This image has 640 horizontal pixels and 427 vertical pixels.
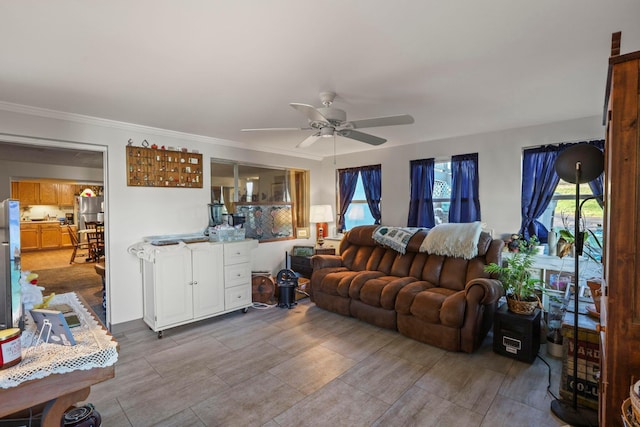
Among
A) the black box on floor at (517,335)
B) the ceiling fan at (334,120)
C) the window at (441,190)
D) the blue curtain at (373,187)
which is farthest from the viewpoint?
the blue curtain at (373,187)

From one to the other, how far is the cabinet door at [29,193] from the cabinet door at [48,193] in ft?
0.30

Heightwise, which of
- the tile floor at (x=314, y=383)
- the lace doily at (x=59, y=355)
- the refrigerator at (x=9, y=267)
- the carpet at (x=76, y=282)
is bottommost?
the tile floor at (x=314, y=383)

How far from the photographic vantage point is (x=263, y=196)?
5.29 m

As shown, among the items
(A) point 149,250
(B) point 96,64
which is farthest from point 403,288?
(B) point 96,64

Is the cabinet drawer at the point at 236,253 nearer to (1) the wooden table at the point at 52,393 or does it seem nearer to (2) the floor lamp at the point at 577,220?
(1) the wooden table at the point at 52,393

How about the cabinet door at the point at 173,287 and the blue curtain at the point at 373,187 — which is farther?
the blue curtain at the point at 373,187

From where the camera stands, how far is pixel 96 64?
212cm

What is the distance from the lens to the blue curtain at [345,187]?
5575mm

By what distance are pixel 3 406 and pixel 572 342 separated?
3118 mm

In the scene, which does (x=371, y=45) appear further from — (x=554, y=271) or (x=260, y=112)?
(x=554, y=271)

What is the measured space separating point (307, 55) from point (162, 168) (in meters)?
2.70

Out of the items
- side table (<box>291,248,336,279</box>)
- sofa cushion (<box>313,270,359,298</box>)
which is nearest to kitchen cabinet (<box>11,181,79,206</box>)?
side table (<box>291,248,336,279</box>)

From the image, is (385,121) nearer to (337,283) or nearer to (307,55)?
(307,55)

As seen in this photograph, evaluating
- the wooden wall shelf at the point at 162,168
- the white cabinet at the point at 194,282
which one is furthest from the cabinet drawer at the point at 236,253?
the wooden wall shelf at the point at 162,168
